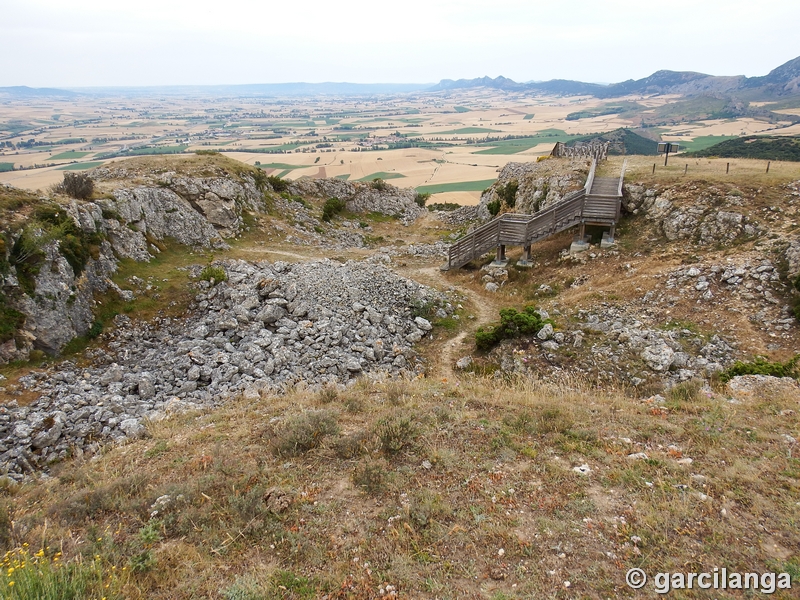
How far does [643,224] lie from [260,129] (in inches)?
7983

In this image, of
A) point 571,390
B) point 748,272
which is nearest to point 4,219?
point 571,390

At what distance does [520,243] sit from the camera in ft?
73.7

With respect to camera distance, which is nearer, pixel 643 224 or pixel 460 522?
pixel 460 522

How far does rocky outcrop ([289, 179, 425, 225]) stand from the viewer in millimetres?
41312

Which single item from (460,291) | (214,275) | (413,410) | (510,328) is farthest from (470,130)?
(413,410)

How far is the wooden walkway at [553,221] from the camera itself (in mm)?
21500

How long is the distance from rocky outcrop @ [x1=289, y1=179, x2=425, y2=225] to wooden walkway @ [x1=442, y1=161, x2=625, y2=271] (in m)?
19.3

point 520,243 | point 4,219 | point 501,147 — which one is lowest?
point 520,243

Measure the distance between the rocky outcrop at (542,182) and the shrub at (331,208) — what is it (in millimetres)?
13580

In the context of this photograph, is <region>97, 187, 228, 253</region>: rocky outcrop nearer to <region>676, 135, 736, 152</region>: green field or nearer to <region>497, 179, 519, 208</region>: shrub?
<region>497, 179, 519, 208</region>: shrub

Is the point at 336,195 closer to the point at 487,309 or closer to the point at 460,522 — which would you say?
the point at 487,309

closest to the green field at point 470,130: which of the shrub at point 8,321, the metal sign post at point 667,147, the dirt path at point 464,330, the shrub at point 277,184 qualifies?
the shrub at point 277,184

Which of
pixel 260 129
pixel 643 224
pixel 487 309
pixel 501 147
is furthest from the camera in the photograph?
pixel 260 129

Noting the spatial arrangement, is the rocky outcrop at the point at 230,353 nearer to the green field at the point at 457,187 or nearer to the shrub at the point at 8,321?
the shrub at the point at 8,321
